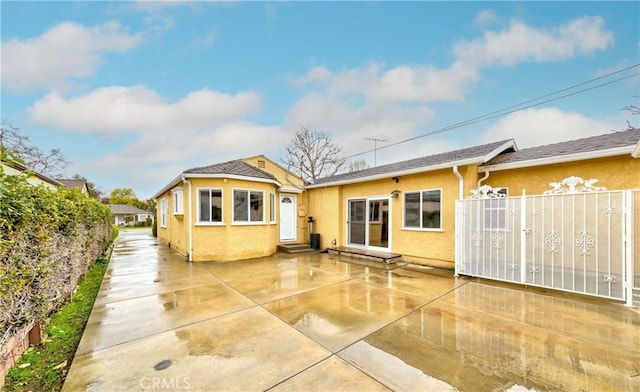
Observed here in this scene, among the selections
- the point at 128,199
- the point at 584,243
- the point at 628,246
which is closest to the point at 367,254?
the point at 584,243

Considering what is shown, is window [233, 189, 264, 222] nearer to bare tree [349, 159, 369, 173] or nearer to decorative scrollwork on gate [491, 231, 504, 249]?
decorative scrollwork on gate [491, 231, 504, 249]

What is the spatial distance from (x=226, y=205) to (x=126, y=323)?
5.77 meters

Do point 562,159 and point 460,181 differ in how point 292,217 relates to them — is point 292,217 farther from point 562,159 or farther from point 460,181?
point 562,159

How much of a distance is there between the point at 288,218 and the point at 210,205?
417 cm

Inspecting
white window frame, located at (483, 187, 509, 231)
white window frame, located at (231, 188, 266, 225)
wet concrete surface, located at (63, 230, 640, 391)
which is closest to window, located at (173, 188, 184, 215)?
white window frame, located at (231, 188, 266, 225)

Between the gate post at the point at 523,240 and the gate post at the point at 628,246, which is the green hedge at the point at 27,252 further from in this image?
the gate post at the point at 628,246

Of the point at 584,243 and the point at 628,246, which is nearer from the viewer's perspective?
the point at 628,246

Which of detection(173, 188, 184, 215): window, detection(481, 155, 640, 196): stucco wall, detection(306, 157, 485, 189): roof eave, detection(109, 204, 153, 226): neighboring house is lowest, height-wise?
detection(109, 204, 153, 226): neighboring house

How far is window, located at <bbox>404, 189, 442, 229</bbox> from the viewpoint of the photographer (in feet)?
26.7

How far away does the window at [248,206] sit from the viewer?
982cm

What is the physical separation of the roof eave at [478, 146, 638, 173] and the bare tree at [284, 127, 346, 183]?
21.3m

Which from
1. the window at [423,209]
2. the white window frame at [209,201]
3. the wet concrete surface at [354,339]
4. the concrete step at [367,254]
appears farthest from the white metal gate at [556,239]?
the white window frame at [209,201]

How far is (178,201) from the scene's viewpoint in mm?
11375

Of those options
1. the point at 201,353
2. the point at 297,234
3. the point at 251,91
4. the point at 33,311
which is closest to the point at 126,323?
the point at 33,311
